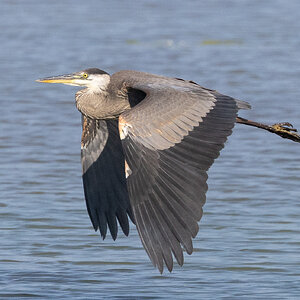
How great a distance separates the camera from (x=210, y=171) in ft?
35.8

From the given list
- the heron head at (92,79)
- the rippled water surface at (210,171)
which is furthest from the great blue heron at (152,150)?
the rippled water surface at (210,171)

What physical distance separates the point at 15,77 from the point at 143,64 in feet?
7.41

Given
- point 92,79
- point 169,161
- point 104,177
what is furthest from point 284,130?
point 169,161

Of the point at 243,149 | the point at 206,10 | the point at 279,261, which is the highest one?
the point at 279,261

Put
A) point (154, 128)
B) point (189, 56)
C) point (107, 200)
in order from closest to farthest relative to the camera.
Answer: point (154, 128) → point (107, 200) → point (189, 56)

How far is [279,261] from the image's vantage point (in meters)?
8.08

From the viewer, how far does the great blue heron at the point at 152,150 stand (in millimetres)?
6645

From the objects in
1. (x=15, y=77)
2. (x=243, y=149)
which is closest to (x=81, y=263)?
(x=243, y=149)

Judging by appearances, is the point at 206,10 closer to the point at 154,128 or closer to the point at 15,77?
the point at 15,77

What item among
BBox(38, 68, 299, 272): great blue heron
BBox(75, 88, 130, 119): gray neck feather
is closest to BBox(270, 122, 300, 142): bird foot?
BBox(38, 68, 299, 272): great blue heron

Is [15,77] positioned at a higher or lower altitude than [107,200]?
lower

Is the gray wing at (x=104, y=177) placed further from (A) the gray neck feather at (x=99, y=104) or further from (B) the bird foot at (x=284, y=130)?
(B) the bird foot at (x=284, y=130)

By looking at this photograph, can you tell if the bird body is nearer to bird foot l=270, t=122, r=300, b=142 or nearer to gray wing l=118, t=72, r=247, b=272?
gray wing l=118, t=72, r=247, b=272

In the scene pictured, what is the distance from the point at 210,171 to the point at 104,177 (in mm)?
2687
